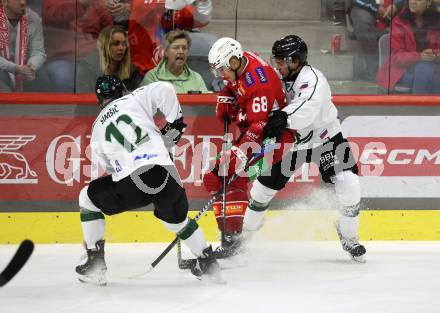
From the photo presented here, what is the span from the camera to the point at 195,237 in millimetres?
5113

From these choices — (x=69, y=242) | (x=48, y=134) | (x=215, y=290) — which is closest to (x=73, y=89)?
(x=48, y=134)

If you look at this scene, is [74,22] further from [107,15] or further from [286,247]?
[286,247]

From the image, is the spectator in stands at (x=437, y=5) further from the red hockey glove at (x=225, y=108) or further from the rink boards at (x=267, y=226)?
the red hockey glove at (x=225, y=108)

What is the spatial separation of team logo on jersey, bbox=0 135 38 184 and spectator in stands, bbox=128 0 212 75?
81 centimetres

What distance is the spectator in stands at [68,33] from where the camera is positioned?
6305 millimetres

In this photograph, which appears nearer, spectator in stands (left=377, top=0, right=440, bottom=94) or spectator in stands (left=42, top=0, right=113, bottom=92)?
spectator in stands (left=42, top=0, right=113, bottom=92)

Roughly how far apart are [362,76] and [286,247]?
1.15 m

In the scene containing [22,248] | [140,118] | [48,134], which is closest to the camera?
[22,248]

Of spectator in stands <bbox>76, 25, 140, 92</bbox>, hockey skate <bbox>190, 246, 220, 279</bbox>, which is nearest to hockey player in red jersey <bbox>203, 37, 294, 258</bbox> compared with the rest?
hockey skate <bbox>190, 246, 220, 279</bbox>

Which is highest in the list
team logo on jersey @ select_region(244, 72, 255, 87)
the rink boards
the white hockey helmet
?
the white hockey helmet

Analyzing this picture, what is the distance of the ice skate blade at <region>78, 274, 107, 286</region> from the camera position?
17.2ft

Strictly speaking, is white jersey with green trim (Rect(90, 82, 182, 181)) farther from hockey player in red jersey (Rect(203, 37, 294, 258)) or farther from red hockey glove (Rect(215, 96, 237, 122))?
red hockey glove (Rect(215, 96, 237, 122))

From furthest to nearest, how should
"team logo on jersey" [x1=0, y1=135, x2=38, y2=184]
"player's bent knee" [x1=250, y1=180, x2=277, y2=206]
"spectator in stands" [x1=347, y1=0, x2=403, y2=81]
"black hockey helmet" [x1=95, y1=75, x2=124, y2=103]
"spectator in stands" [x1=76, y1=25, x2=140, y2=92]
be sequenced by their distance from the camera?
"spectator in stands" [x1=347, y1=0, x2=403, y2=81] → "spectator in stands" [x1=76, y1=25, x2=140, y2=92] → "team logo on jersey" [x1=0, y1=135, x2=38, y2=184] → "player's bent knee" [x1=250, y1=180, x2=277, y2=206] → "black hockey helmet" [x1=95, y1=75, x2=124, y2=103]

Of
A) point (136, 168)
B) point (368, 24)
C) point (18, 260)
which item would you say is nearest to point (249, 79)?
point (136, 168)
